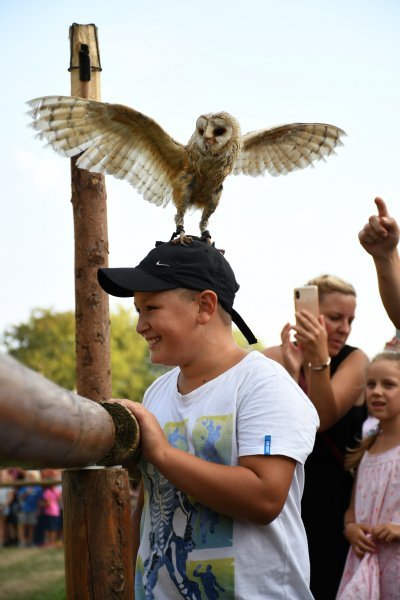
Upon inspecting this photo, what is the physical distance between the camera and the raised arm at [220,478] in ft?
6.50

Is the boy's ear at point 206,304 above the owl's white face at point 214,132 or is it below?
below

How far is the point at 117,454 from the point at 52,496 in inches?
559

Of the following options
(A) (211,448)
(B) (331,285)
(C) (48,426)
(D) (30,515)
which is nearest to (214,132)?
(B) (331,285)

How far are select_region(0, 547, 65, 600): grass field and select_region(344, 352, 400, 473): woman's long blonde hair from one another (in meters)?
6.38

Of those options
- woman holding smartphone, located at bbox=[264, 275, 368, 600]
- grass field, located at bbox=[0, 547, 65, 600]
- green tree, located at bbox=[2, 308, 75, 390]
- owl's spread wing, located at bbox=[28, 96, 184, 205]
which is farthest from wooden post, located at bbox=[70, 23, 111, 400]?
green tree, located at bbox=[2, 308, 75, 390]

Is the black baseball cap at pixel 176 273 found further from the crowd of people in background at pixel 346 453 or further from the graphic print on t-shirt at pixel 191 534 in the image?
the crowd of people in background at pixel 346 453

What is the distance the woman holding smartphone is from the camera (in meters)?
3.51

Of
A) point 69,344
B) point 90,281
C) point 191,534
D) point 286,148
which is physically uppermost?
point 69,344

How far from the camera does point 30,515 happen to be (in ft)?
50.9

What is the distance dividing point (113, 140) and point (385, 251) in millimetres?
1212

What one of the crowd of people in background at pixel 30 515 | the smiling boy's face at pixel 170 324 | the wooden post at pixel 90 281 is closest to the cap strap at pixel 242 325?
the smiling boy's face at pixel 170 324

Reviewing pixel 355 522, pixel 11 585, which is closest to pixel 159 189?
pixel 355 522

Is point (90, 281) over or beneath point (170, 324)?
over

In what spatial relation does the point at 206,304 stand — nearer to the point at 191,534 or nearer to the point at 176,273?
the point at 176,273
